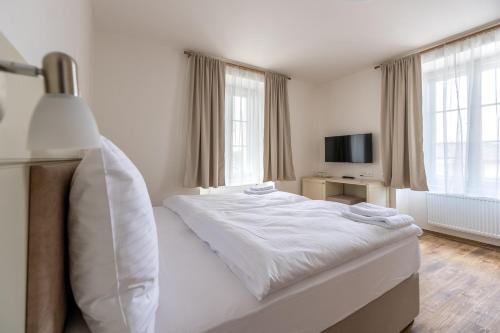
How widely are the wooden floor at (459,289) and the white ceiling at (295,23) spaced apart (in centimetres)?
268

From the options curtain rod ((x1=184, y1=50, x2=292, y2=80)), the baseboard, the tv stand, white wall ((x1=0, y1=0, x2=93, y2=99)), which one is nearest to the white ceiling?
curtain rod ((x1=184, y1=50, x2=292, y2=80))

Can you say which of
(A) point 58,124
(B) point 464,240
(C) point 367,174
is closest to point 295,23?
(C) point 367,174

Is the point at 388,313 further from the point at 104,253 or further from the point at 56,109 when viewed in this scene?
the point at 56,109

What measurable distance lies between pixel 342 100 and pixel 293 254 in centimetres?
398

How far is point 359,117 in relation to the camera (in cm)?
398

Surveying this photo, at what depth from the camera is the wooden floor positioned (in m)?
1.53

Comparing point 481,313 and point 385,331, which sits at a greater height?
point 385,331

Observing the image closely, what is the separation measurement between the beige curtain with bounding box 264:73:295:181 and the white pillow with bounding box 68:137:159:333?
10.5 feet

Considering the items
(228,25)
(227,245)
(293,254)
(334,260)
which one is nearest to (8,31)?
(227,245)

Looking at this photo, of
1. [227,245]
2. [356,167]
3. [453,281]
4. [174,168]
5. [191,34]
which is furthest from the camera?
[356,167]

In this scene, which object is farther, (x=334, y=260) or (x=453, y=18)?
(x=453, y=18)

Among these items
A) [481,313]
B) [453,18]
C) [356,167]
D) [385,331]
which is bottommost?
[481,313]

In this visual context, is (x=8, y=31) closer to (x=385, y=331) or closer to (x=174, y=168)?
(x=385, y=331)

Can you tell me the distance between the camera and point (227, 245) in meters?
1.12
